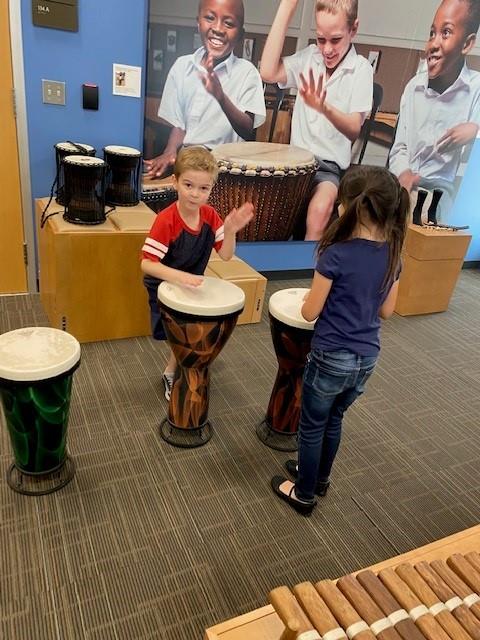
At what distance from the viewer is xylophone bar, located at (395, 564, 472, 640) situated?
1.02 meters

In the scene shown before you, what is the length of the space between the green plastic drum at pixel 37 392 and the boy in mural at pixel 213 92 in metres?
1.82

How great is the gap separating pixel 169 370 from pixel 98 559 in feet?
3.22

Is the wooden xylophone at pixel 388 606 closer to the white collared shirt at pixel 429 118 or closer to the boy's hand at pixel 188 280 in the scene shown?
the boy's hand at pixel 188 280

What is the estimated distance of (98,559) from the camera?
1.55 m

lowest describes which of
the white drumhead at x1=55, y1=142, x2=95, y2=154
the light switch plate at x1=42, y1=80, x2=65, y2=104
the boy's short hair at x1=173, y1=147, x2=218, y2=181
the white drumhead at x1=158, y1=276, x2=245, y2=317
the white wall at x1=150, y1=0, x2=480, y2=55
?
the white drumhead at x1=158, y1=276, x2=245, y2=317

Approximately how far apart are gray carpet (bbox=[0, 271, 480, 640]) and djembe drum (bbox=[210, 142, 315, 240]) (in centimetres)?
116

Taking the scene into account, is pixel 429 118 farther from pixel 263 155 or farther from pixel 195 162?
pixel 195 162

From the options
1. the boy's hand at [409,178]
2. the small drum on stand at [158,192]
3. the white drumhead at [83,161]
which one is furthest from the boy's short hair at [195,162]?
the boy's hand at [409,178]

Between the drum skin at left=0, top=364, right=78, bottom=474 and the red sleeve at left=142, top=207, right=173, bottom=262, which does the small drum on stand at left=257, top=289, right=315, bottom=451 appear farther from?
the drum skin at left=0, top=364, right=78, bottom=474

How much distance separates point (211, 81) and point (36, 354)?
2.25m

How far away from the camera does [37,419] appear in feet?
5.32

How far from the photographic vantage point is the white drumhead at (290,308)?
1852mm

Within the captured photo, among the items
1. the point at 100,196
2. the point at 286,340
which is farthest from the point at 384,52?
the point at 286,340

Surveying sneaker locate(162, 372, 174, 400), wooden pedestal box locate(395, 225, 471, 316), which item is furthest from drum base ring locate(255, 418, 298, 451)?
wooden pedestal box locate(395, 225, 471, 316)
